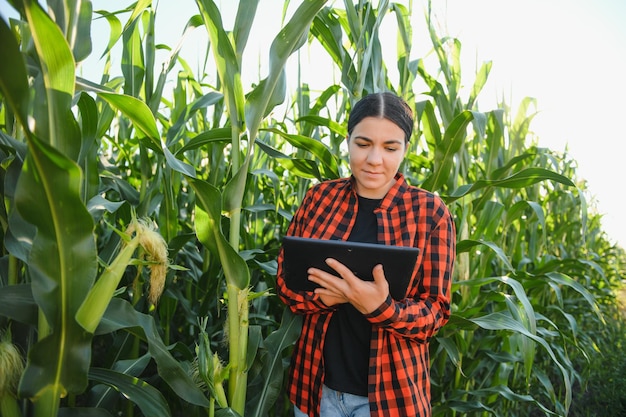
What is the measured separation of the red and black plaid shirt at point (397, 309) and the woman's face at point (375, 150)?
0.08 metres

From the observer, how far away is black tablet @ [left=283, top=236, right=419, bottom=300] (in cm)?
100

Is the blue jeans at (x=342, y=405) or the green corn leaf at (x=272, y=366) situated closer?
the blue jeans at (x=342, y=405)

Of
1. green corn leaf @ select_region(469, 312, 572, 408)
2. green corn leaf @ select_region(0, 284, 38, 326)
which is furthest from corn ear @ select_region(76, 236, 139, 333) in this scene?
green corn leaf @ select_region(469, 312, 572, 408)

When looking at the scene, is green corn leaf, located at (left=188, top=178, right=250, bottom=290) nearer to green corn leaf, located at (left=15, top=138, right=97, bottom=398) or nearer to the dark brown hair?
green corn leaf, located at (left=15, top=138, right=97, bottom=398)

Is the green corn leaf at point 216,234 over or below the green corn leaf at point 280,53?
below

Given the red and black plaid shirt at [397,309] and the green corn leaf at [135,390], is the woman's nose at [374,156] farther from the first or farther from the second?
the green corn leaf at [135,390]

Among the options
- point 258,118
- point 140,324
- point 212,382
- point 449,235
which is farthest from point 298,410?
point 258,118

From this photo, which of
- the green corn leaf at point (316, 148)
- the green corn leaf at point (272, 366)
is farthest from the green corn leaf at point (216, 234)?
the green corn leaf at point (316, 148)

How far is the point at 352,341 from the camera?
3.96 ft

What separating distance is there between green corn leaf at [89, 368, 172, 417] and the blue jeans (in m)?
0.37

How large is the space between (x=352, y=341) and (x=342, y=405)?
150 mm

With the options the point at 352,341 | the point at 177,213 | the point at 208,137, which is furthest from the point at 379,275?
the point at 177,213

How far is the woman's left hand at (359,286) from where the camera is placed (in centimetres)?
104

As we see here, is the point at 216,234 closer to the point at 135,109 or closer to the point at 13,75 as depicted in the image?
the point at 135,109
